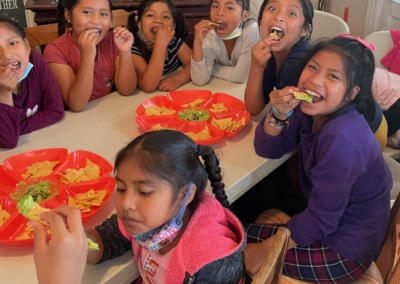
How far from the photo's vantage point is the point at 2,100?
1.23 m

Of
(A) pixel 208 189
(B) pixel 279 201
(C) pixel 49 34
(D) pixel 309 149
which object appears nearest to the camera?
(A) pixel 208 189

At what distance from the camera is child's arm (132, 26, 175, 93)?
5.40 ft

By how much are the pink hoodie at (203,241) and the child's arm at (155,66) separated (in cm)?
88

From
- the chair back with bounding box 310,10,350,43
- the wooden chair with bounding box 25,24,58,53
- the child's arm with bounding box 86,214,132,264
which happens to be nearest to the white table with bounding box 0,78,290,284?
the child's arm with bounding box 86,214,132,264

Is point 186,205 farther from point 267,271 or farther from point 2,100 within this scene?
point 2,100

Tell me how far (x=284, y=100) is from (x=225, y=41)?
83 cm

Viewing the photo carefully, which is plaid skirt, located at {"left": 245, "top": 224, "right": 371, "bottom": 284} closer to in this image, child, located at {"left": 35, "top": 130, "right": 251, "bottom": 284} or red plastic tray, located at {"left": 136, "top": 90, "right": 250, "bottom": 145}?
child, located at {"left": 35, "top": 130, "right": 251, "bottom": 284}

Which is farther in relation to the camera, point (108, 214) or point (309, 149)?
point (309, 149)

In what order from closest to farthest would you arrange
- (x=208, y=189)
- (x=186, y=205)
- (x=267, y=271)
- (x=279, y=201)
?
(x=267, y=271)
(x=186, y=205)
(x=208, y=189)
(x=279, y=201)

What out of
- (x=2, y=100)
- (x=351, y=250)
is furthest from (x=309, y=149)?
(x=2, y=100)

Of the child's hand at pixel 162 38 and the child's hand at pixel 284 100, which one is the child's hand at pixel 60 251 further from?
the child's hand at pixel 162 38

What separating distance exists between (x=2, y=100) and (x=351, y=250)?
1.31 m

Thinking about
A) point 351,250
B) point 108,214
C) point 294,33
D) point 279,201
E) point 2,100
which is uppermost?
point 294,33

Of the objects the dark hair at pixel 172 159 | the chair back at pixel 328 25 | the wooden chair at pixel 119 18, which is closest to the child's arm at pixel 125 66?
the wooden chair at pixel 119 18
